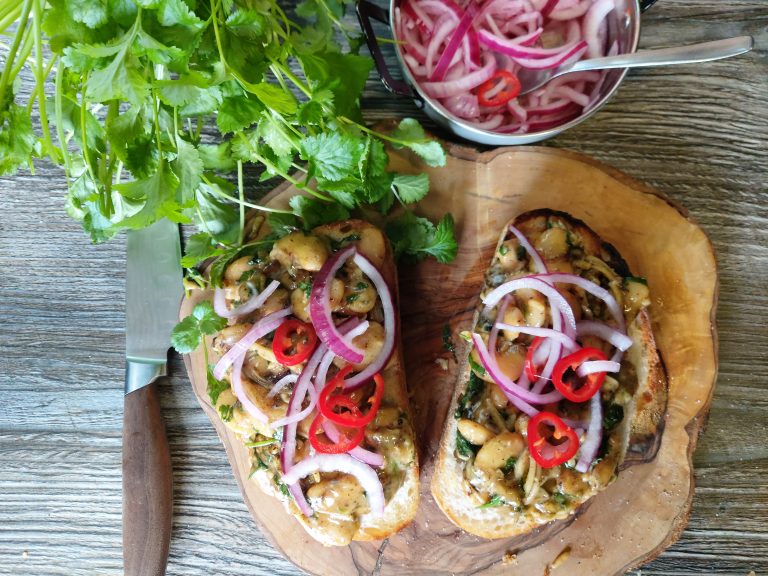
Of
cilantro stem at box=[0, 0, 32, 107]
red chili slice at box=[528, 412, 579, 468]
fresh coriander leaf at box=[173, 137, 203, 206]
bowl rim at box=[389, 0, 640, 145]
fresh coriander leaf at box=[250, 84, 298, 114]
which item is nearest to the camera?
fresh coriander leaf at box=[250, 84, 298, 114]

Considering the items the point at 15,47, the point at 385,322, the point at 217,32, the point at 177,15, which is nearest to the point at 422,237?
the point at 385,322

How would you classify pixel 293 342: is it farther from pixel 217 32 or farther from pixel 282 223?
pixel 217 32

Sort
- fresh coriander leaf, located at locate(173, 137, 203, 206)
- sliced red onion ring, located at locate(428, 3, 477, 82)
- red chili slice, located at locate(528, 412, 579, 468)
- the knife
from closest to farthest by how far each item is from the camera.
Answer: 1. fresh coriander leaf, located at locate(173, 137, 203, 206)
2. red chili slice, located at locate(528, 412, 579, 468)
3. sliced red onion ring, located at locate(428, 3, 477, 82)
4. the knife

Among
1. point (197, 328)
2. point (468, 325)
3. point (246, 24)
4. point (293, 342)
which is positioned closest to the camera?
point (246, 24)

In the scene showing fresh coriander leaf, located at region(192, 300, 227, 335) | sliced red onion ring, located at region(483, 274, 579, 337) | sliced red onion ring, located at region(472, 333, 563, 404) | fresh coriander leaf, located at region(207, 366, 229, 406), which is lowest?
fresh coriander leaf, located at region(207, 366, 229, 406)

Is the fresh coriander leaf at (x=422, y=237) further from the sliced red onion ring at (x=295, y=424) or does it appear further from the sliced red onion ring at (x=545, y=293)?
the sliced red onion ring at (x=295, y=424)

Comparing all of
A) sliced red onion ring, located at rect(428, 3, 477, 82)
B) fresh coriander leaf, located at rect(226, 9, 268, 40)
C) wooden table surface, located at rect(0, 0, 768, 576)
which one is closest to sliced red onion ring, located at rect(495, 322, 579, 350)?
wooden table surface, located at rect(0, 0, 768, 576)

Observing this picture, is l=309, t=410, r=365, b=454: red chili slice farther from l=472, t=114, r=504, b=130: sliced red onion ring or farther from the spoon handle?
the spoon handle

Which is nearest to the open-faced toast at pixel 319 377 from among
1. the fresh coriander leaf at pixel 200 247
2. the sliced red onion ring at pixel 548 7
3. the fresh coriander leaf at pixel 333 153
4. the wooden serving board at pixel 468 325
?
the fresh coriander leaf at pixel 200 247

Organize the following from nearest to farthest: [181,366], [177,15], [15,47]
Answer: [177,15] < [15,47] < [181,366]
